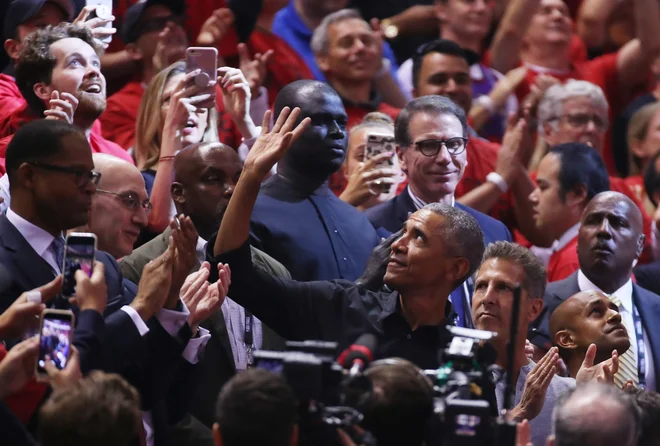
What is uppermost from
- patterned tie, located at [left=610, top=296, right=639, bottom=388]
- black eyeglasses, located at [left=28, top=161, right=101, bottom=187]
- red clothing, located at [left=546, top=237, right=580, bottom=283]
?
black eyeglasses, located at [left=28, top=161, right=101, bottom=187]

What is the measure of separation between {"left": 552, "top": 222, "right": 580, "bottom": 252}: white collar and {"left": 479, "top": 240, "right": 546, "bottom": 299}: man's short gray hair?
1.46 metres

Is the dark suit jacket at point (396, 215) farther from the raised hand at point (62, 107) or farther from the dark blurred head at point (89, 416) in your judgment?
the dark blurred head at point (89, 416)

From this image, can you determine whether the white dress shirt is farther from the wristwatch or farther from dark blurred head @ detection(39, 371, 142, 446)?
dark blurred head @ detection(39, 371, 142, 446)

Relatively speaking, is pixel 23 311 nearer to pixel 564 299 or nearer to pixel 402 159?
pixel 402 159

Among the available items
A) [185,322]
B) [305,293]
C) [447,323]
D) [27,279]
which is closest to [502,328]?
[447,323]

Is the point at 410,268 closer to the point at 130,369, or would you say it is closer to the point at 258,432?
the point at 130,369

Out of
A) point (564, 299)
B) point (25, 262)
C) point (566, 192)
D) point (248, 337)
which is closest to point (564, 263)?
point (566, 192)

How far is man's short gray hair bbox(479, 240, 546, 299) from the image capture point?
5980 mm

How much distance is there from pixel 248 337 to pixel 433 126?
4.80 feet

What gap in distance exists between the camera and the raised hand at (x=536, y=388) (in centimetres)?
541

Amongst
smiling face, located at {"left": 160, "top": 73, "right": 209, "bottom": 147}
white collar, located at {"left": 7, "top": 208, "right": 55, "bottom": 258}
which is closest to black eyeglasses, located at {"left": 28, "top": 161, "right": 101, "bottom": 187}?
white collar, located at {"left": 7, "top": 208, "right": 55, "bottom": 258}

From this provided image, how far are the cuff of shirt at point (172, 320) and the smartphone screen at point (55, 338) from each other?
686 mm

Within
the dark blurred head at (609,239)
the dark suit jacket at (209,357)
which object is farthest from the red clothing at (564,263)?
the dark suit jacket at (209,357)

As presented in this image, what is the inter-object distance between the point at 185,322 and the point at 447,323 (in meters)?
0.98
